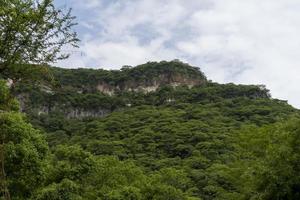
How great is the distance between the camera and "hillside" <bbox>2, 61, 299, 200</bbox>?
34.5 meters

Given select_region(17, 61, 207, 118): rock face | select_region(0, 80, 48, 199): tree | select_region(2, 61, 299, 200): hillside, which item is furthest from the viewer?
select_region(17, 61, 207, 118): rock face

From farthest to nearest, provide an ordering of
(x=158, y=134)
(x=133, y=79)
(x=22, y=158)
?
1. (x=133, y=79)
2. (x=158, y=134)
3. (x=22, y=158)

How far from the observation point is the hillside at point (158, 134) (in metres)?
34.5

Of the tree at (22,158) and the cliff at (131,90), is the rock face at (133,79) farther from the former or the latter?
the tree at (22,158)

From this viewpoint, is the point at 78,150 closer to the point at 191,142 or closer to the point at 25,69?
the point at 25,69

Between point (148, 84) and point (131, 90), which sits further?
point (148, 84)

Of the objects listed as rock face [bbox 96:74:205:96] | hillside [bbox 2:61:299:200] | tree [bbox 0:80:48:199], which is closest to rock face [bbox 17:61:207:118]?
rock face [bbox 96:74:205:96]

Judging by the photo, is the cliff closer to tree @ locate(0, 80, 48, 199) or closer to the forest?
the forest

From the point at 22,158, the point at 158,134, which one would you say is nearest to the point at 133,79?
the point at 158,134

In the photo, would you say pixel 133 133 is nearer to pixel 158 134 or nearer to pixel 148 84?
pixel 158 134

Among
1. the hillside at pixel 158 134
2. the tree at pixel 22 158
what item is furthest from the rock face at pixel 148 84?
the tree at pixel 22 158

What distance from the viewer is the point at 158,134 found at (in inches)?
4318

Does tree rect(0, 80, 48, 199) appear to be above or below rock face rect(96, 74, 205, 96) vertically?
below

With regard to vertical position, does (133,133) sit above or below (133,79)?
below
